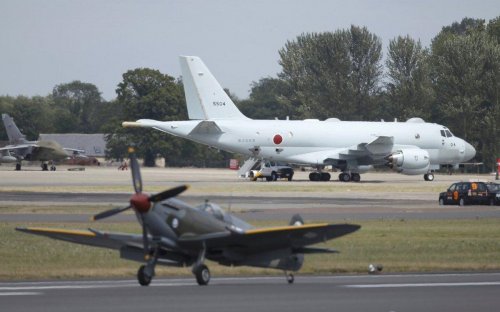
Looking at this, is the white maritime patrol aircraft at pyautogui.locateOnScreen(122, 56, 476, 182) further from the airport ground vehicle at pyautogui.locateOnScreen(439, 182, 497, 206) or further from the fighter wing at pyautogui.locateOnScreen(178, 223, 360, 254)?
the fighter wing at pyautogui.locateOnScreen(178, 223, 360, 254)

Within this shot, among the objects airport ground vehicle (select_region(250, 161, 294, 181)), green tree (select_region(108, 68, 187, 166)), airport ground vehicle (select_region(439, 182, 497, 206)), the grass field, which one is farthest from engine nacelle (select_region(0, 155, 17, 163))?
the grass field

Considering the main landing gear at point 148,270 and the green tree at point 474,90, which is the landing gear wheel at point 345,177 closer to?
the green tree at point 474,90

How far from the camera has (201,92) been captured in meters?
77.2

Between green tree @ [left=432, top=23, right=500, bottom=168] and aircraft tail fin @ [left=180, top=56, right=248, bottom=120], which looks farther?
green tree @ [left=432, top=23, right=500, bottom=168]

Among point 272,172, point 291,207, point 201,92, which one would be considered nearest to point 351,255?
point 291,207

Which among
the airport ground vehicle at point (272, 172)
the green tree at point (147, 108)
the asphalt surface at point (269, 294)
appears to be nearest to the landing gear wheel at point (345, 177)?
the airport ground vehicle at point (272, 172)

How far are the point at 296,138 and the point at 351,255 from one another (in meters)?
48.9

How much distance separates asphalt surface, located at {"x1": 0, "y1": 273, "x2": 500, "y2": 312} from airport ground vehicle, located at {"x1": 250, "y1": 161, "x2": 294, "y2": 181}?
5721 cm

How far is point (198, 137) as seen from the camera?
74.6 metres

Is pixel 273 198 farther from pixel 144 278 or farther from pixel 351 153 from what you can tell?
pixel 144 278

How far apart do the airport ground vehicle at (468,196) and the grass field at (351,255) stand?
14.7 m

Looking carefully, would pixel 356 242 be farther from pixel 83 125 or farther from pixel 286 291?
pixel 83 125

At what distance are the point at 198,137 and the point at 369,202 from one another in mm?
23154

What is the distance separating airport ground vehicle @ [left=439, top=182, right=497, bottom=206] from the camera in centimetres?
5228
